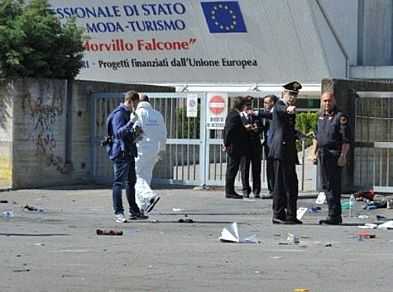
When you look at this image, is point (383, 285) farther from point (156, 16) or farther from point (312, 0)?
point (156, 16)

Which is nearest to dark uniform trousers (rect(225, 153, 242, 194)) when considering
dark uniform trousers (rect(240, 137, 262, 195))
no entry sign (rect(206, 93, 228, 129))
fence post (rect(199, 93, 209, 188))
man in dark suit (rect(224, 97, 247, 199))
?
Result: man in dark suit (rect(224, 97, 247, 199))

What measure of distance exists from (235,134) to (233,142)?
149 millimetres

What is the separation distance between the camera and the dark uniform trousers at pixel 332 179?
48.1ft

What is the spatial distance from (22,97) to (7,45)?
1.10m

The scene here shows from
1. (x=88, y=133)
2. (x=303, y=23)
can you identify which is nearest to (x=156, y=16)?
(x=303, y=23)

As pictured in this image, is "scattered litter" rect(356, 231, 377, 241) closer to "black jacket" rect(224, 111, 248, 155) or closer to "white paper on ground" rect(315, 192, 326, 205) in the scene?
"white paper on ground" rect(315, 192, 326, 205)

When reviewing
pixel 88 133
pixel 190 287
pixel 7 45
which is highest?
pixel 7 45

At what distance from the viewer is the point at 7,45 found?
20.9 meters

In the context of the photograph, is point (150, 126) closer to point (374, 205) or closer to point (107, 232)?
point (107, 232)

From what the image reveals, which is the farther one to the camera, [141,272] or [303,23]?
[303,23]

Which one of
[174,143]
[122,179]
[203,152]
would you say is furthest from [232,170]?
[122,179]

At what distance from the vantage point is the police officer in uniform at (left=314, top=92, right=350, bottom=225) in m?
14.6

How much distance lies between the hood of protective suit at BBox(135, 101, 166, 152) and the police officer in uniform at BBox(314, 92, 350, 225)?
2533 millimetres

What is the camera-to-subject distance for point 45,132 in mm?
21328
